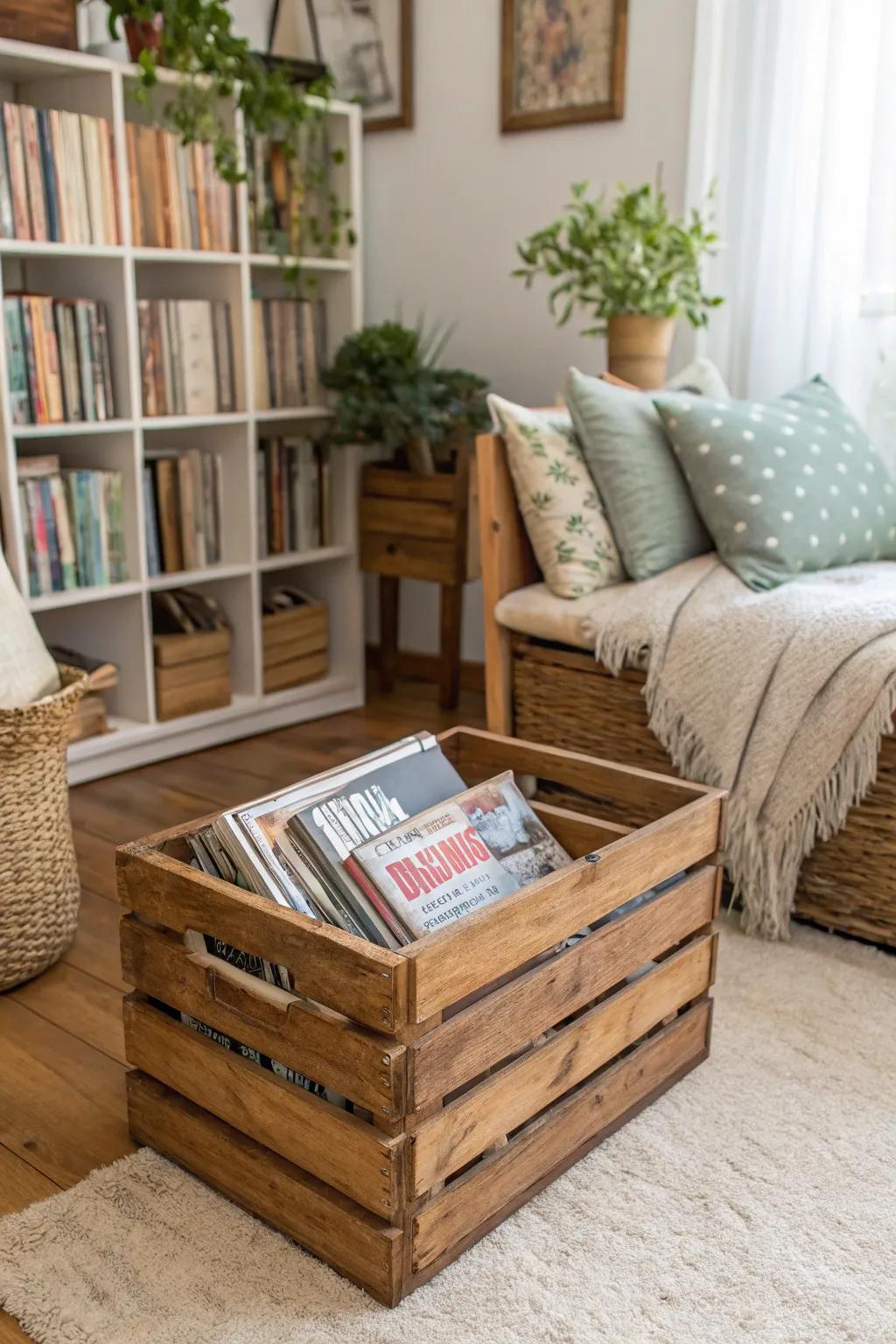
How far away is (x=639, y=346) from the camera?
101 inches

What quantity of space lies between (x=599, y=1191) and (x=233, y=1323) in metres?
0.42

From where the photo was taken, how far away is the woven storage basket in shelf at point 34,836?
5.55ft

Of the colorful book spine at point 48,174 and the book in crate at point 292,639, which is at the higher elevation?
the colorful book spine at point 48,174

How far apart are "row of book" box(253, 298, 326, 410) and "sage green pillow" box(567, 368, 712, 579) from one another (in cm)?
98

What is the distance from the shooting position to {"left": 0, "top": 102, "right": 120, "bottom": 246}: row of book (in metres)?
2.36

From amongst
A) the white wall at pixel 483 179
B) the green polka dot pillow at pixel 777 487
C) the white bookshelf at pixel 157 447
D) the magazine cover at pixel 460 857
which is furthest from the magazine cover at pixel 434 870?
the white wall at pixel 483 179

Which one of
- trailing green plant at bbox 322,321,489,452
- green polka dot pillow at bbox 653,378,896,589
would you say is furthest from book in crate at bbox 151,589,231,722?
green polka dot pillow at bbox 653,378,896,589

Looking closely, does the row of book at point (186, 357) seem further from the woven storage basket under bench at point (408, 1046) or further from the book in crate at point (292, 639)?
the woven storage basket under bench at point (408, 1046)

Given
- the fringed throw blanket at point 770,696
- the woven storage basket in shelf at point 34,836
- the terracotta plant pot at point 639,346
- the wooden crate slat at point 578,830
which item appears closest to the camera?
the wooden crate slat at point 578,830

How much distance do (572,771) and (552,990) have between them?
15.9 inches

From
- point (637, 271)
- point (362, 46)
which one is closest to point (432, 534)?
point (637, 271)

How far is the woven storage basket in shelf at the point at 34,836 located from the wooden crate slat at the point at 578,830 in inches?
26.9

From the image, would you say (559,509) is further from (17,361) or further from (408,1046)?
(408,1046)

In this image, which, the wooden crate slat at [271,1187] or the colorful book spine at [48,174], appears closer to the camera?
the wooden crate slat at [271,1187]
